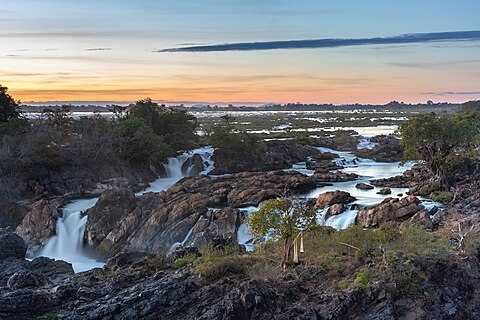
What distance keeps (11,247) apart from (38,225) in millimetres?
7814

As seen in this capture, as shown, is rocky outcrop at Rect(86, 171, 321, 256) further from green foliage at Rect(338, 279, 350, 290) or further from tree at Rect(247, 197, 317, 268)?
green foliage at Rect(338, 279, 350, 290)

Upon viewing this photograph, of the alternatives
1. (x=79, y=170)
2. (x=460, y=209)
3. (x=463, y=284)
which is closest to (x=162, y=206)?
(x=79, y=170)

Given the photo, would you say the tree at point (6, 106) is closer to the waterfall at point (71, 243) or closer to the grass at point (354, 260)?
the waterfall at point (71, 243)

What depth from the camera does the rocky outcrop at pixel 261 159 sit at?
193ft

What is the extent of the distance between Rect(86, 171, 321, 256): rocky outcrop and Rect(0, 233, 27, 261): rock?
6089 mm

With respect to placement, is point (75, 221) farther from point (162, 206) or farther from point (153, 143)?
point (153, 143)

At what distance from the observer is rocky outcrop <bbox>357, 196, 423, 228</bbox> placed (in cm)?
3238

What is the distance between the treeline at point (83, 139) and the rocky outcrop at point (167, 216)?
12671 mm

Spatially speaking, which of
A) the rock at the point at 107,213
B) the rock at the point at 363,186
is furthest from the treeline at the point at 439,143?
the rock at the point at 107,213

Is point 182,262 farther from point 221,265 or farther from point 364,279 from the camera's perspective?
point 364,279

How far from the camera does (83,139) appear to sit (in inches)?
2023

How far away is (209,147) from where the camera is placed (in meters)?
68.8

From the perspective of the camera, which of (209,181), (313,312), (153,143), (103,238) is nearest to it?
(313,312)

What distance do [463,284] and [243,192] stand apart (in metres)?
22.3
